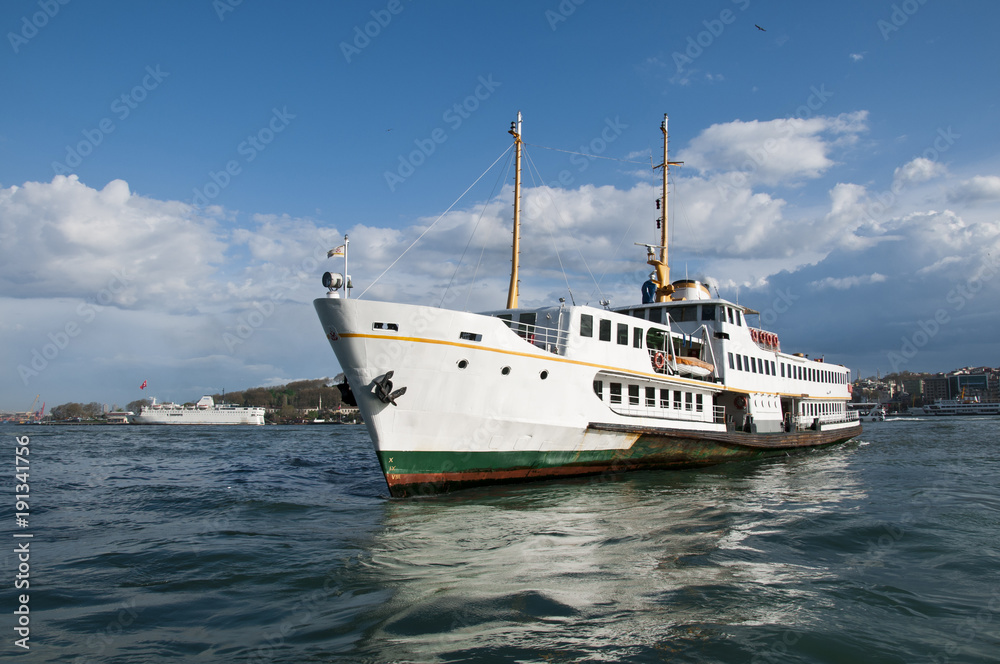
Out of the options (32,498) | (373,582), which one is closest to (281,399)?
(32,498)

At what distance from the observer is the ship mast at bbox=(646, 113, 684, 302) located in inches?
1013

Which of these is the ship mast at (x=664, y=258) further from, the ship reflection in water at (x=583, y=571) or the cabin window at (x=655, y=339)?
the ship reflection in water at (x=583, y=571)

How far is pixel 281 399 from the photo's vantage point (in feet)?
506

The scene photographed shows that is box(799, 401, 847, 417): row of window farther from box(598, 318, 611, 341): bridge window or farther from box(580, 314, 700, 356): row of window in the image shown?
box(598, 318, 611, 341): bridge window

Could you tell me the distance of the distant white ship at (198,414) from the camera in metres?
103

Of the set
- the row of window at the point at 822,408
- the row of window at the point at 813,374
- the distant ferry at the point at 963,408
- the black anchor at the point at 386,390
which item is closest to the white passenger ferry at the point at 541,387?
the black anchor at the point at 386,390

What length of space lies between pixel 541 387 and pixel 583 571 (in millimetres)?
A: 6950

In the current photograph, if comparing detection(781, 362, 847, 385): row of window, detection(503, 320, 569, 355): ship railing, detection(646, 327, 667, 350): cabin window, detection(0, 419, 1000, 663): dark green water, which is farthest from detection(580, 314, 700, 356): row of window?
detection(781, 362, 847, 385): row of window

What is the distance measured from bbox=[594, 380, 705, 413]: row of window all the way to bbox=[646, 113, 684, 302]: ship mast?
5476 mm

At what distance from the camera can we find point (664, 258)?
27000 millimetres

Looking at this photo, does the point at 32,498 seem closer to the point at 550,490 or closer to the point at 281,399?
the point at 550,490

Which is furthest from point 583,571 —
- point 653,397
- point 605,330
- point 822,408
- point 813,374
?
point 822,408

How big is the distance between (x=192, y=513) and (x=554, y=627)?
34.8 ft

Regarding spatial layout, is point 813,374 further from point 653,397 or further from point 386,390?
point 386,390
